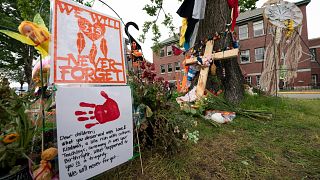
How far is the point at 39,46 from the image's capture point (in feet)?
3.34

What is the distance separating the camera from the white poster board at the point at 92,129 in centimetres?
93

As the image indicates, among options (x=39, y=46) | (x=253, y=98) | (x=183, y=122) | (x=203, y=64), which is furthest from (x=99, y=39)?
(x=253, y=98)

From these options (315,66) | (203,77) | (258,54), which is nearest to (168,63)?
(258,54)

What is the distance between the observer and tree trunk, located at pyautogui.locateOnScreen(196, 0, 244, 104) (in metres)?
3.28

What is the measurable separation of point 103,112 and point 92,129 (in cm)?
13

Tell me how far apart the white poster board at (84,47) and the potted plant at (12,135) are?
26cm

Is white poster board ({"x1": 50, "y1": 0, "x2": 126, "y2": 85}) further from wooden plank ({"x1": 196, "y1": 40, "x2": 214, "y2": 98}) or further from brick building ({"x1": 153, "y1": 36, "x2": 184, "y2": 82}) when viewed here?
brick building ({"x1": 153, "y1": 36, "x2": 184, "y2": 82})

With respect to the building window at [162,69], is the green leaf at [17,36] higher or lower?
lower

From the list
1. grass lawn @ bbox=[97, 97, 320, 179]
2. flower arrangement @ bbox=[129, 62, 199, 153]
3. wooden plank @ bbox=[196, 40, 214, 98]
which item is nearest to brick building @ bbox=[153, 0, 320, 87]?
wooden plank @ bbox=[196, 40, 214, 98]

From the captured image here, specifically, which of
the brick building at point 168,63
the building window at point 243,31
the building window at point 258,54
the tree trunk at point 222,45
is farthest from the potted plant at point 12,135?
the brick building at point 168,63

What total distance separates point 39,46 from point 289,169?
80.0 inches

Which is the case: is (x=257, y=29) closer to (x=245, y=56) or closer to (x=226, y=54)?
(x=245, y=56)

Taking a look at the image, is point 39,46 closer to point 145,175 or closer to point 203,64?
point 145,175

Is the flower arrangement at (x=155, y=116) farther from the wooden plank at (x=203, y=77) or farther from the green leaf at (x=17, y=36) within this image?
the wooden plank at (x=203, y=77)
